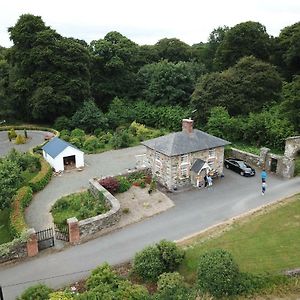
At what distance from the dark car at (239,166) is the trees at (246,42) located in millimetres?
28158

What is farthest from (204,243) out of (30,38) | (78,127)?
(30,38)

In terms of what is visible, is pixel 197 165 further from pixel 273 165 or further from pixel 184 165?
pixel 273 165

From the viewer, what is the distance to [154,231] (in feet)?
68.6

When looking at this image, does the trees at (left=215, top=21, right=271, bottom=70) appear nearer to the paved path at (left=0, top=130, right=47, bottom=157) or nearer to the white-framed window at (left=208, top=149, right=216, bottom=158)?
the paved path at (left=0, top=130, right=47, bottom=157)

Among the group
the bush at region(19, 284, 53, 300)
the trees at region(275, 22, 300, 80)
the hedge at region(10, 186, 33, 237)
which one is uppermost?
the trees at region(275, 22, 300, 80)

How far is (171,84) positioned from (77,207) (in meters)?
31.8

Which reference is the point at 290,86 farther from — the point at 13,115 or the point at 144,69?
the point at 13,115

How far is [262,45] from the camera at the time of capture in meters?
53.1

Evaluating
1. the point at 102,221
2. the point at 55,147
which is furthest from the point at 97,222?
the point at 55,147

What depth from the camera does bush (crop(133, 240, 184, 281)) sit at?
16.5 meters

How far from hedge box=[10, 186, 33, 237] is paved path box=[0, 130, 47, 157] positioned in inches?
551

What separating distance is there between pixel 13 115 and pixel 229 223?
4011cm

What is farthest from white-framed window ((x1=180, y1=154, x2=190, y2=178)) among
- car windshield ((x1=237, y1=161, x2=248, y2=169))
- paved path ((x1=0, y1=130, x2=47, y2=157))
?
paved path ((x1=0, y1=130, x2=47, y2=157))

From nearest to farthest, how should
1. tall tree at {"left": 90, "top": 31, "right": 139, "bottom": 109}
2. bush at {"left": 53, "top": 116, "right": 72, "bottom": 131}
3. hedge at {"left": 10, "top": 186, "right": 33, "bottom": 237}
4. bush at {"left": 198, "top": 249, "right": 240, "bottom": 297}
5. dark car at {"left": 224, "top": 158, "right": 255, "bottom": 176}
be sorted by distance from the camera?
bush at {"left": 198, "top": 249, "right": 240, "bottom": 297} → hedge at {"left": 10, "top": 186, "right": 33, "bottom": 237} → dark car at {"left": 224, "top": 158, "right": 255, "bottom": 176} → bush at {"left": 53, "top": 116, "right": 72, "bottom": 131} → tall tree at {"left": 90, "top": 31, "right": 139, "bottom": 109}
